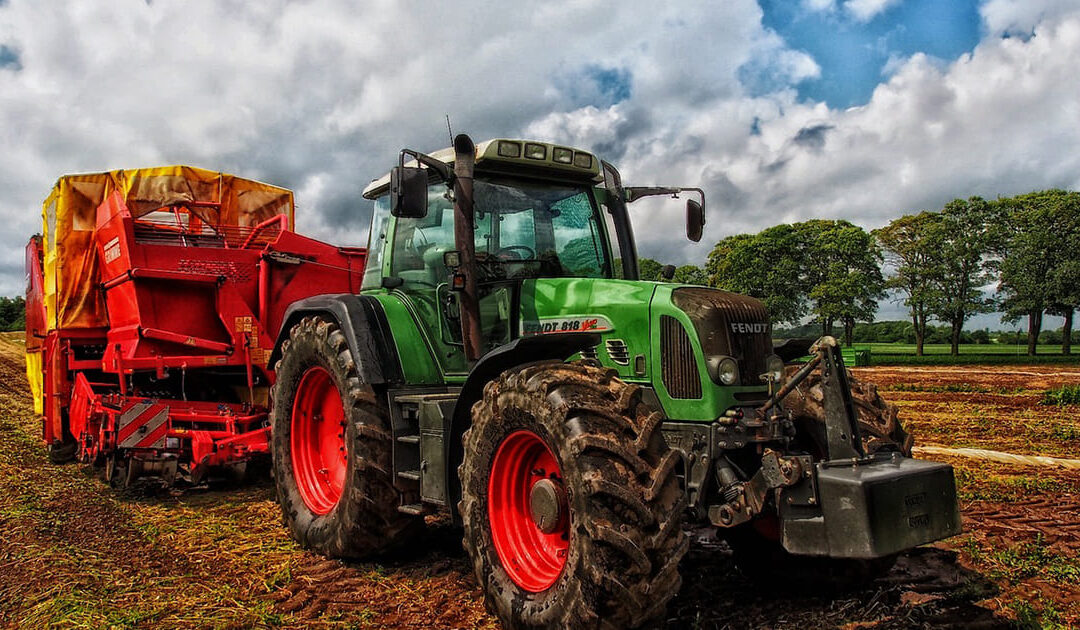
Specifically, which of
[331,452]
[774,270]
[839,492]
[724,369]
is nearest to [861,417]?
[724,369]

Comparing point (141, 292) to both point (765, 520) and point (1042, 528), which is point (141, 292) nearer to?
point (765, 520)

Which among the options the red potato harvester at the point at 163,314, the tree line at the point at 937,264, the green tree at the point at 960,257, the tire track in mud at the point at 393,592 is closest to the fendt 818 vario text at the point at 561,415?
the tire track in mud at the point at 393,592

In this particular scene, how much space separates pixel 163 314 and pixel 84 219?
72.1 inches

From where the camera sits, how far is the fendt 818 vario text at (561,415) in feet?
11.7

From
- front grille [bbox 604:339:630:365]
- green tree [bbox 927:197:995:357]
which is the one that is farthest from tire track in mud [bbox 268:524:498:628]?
green tree [bbox 927:197:995:357]

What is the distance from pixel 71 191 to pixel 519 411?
283 inches

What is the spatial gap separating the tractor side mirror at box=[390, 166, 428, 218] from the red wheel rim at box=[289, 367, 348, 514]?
202cm

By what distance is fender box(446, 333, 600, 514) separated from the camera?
4.41 meters

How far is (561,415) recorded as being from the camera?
376cm

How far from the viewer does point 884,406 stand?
15.5 feet

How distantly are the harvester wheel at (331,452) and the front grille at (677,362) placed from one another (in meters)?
2.13

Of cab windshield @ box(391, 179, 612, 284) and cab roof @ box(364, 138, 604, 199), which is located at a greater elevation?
cab roof @ box(364, 138, 604, 199)

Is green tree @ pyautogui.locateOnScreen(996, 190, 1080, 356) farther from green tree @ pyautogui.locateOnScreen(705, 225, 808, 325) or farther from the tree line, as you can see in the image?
green tree @ pyautogui.locateOnScreen(705, 225, 808, 325)

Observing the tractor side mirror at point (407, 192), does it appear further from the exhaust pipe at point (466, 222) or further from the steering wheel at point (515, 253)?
the steering wheel at point (515, 253)
